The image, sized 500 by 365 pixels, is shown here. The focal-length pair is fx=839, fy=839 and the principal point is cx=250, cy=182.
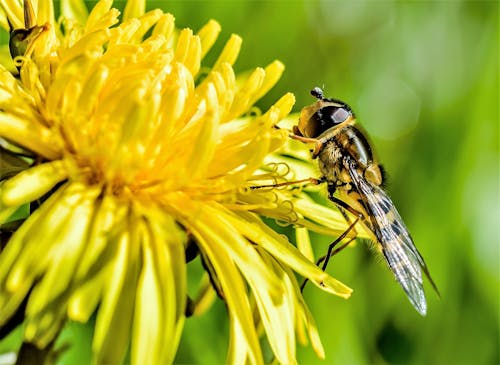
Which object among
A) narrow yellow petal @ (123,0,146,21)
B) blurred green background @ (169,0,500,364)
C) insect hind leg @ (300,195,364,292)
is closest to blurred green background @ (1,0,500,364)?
blurred green background @ (169,0,500,364)

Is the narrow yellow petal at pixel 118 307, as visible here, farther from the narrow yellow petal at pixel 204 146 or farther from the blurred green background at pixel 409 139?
the blurred green background at pixel 409 139

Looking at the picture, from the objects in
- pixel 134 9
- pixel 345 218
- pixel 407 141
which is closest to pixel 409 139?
pixel 407 141

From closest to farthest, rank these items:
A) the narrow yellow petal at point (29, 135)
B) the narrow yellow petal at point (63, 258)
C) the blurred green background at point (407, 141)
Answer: the narrow yellow petal at point (63, 258) < the narrow yellow petal at point (29, 135) < the blurred green background at point (407, 141)

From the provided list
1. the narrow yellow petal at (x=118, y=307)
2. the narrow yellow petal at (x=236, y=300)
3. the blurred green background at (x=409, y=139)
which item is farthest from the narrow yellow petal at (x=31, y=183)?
the blurred green background at (x=409, y=139)

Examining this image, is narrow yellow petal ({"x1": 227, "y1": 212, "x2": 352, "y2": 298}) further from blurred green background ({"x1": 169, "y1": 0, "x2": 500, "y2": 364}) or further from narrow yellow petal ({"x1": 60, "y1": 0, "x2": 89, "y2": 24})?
blurred green background ({"x1": 169, "y1": 0, "x2": 500, "y2": 364})

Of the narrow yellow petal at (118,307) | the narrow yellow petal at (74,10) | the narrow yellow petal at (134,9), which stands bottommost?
the narrow yellow petal at (118,307)

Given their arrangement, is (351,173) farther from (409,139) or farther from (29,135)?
(409,139)
